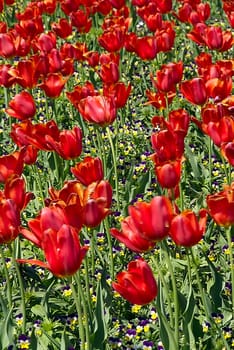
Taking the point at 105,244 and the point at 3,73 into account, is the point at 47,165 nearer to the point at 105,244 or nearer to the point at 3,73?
the point at 3,73

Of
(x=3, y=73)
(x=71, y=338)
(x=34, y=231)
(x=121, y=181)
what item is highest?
(x=3, y=73)

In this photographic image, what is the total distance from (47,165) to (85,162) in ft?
6.41

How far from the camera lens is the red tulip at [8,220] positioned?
2777 mm

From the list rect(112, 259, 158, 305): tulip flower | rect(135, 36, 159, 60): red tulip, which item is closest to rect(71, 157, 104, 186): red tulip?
rect(112, 259, 158, 305): tulip flower

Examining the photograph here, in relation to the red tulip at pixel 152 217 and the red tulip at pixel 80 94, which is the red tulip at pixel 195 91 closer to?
the red tulip at pixel 80 94

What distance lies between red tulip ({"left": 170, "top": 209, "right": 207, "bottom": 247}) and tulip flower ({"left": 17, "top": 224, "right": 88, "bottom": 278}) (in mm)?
320

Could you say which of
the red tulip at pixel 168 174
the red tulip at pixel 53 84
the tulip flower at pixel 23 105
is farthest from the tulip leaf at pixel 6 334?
the red tulip at pixel 53 84

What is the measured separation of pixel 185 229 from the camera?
253 centimetres

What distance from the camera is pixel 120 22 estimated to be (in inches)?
239

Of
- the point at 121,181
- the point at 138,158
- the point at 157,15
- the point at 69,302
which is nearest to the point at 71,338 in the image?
the point at 69,302

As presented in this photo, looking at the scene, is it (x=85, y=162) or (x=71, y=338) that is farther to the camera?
(x=71, y=338)

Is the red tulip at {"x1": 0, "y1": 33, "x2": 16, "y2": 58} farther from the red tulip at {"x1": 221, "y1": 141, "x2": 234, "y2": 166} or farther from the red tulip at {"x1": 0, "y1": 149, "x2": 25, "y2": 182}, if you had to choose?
the red tulip at {"x1": 221, "y1": 141, "x2": 234, "y2": 166}

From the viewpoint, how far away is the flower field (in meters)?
2.55

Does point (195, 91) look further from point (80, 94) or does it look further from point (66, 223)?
point (66, 223)
